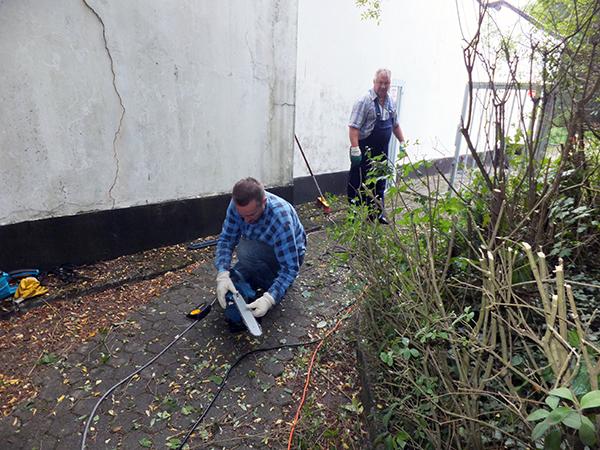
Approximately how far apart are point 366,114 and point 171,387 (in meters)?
4.16

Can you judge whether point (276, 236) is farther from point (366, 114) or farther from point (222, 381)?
point (366, 114)

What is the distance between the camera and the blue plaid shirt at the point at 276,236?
9.90ft

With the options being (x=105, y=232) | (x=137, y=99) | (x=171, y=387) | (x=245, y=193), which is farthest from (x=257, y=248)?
(x=137, y=99)

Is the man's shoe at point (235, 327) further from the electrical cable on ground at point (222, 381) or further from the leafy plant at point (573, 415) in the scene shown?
the leafy plant at point (573, 415)

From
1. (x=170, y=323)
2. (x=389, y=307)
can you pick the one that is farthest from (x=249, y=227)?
(x=389, y=307)

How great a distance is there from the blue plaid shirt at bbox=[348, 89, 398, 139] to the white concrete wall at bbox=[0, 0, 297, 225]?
99cm

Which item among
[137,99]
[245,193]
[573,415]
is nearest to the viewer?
[573,415]

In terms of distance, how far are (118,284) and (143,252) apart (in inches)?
24.4

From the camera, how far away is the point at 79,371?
8.57 ft

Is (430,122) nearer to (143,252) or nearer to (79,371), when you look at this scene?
(143,252)

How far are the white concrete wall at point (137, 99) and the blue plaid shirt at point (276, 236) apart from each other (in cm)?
148

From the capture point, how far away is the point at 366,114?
199 inches

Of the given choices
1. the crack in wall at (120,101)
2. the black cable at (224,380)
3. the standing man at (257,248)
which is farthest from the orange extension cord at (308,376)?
the crack in wall at (120,101)

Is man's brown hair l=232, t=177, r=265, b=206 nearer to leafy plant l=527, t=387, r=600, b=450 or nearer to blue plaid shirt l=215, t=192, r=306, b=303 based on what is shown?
blue plaid shirt l=215, t=192, r=306, b=303
